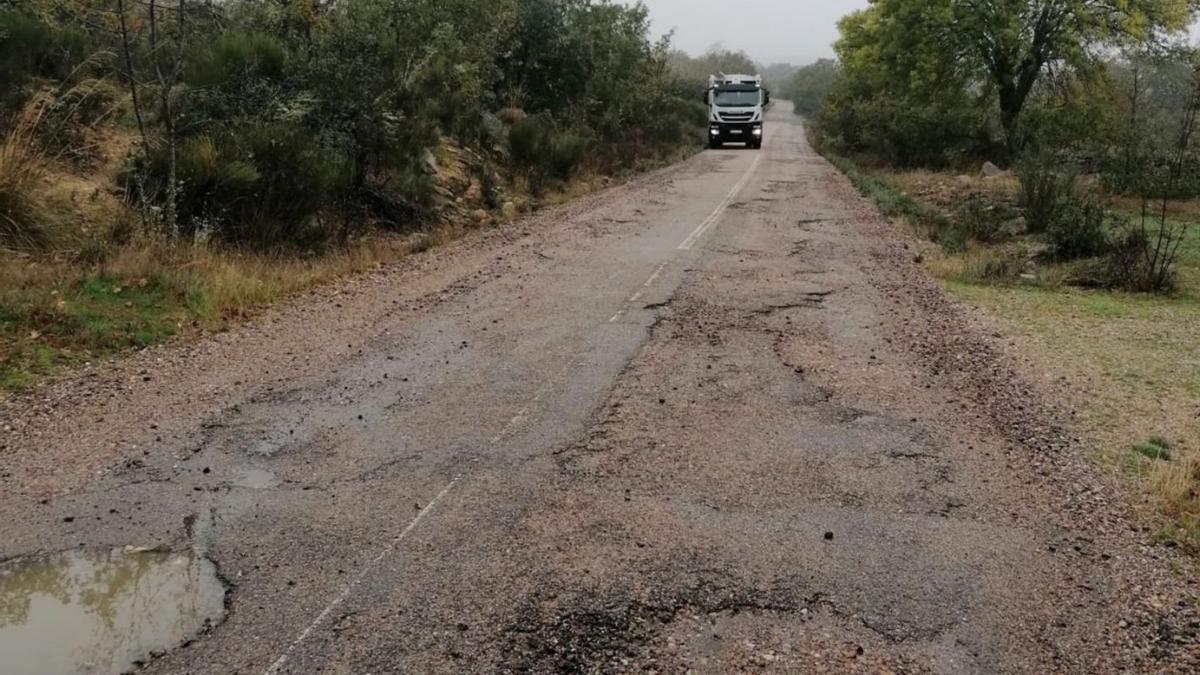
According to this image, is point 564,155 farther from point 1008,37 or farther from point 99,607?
point 99,607

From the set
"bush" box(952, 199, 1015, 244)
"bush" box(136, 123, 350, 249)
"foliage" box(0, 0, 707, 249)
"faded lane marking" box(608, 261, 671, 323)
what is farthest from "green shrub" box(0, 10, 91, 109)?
"bush" box(952, 199, 1015, 244)

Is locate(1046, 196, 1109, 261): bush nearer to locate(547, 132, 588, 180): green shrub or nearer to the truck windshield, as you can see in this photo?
locate(547, 132, 588, 180): green shrub

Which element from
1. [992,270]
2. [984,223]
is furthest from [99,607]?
[984,223]

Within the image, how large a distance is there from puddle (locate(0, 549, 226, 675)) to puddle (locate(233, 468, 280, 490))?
2.50ft

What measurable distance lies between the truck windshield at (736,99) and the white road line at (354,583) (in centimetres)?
3336

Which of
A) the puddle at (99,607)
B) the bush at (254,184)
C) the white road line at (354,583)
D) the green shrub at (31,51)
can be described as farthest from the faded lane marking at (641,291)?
the green shrub at (31,51)

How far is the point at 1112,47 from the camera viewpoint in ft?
87.4

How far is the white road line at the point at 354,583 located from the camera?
3361 mm

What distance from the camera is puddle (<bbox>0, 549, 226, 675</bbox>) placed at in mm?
3439

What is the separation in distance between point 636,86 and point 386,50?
18.1 m

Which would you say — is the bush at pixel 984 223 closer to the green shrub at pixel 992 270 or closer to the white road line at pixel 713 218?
the green shrub at pixel 992 270

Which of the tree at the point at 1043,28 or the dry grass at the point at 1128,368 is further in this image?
the tree at the point at 1043,28

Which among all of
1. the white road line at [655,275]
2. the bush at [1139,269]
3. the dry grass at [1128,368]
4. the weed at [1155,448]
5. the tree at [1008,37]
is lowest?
the weed at [1155,448]

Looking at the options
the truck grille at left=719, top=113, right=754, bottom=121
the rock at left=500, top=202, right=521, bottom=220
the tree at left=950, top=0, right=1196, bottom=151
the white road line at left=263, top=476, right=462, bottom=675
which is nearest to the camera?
the white road line at left=263, top=476, right=462, bottom=675
